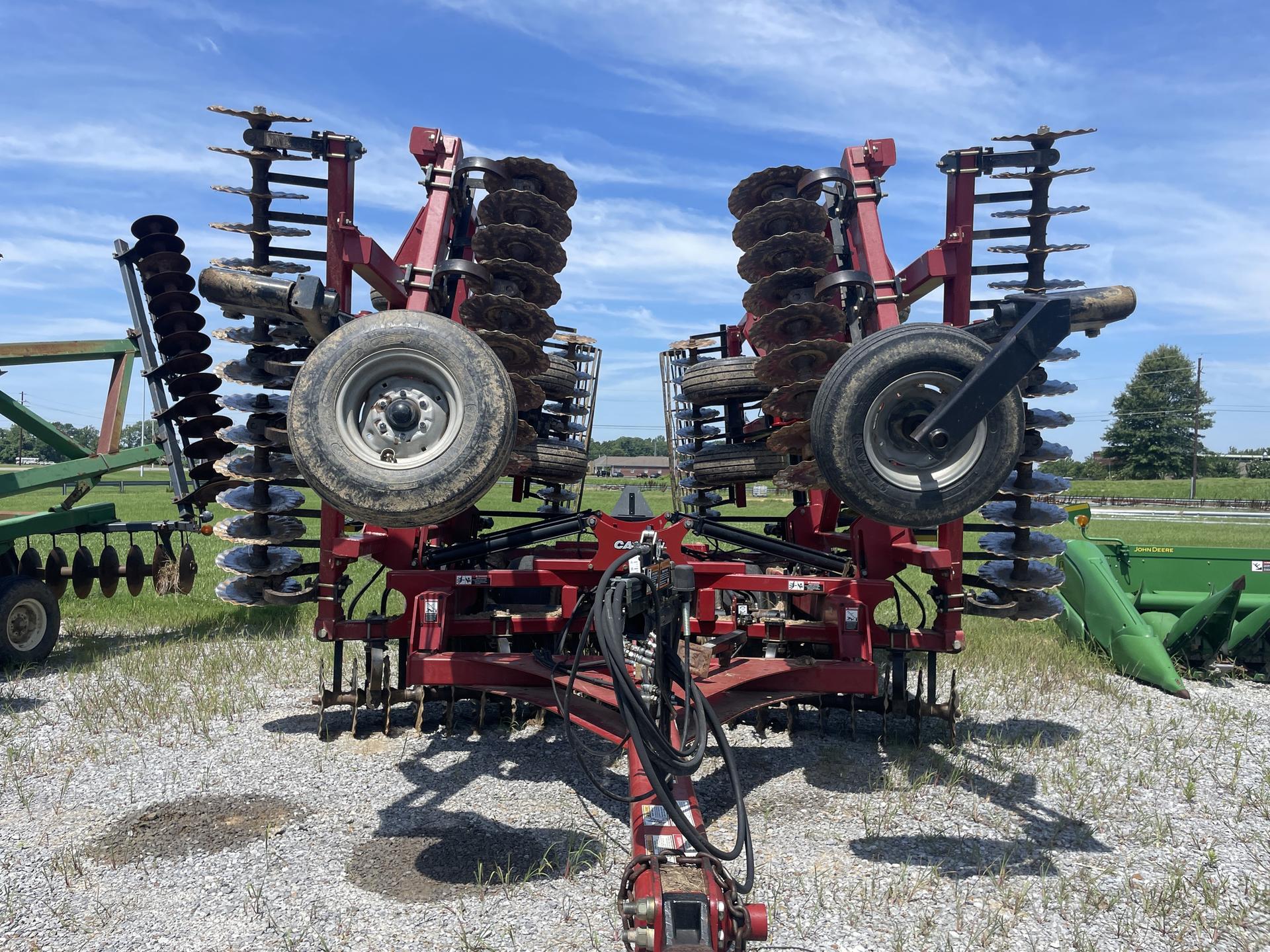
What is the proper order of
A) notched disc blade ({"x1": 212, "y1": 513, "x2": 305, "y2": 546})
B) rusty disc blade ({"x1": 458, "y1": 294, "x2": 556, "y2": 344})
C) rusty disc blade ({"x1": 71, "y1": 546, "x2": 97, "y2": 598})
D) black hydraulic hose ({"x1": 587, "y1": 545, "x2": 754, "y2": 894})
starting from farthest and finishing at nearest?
rusty disc blade ({"x1": 71, "y1": 546, "x2": 97, "y2": 598}) < notched disc blade ({"x1": 212, "y1": 513, "x2": 305, "y2": 546}) < rusty disc blade ({"x1": 458, "y1": 294, "x2": 556, "y2": 344}) < black hydraulic hose ({"x1": 587, "y1": 545, "x2": 754, "y2": 894})

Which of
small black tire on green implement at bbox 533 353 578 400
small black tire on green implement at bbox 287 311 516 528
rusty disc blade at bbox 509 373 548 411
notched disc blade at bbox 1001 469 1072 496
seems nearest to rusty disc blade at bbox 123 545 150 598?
small black tire on green implement at bbox 533 353 578 400

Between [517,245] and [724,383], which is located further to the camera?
[724,383]

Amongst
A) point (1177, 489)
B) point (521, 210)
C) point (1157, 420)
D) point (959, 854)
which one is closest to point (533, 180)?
point (521, 210)

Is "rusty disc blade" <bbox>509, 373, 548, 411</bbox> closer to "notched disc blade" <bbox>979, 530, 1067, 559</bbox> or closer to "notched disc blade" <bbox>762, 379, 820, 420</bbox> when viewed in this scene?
"notched disc blade" <bbox>762, 379, 820, 420</bbox>

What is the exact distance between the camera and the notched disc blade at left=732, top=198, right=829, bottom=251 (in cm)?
568

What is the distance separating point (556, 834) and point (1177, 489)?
63.6 meters

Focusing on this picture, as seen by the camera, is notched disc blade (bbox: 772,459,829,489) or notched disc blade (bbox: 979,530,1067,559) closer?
notched disc blade (bbox: 772,459,829,489)

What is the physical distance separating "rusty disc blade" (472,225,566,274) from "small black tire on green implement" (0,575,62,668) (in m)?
4.84

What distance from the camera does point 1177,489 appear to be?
5691cm

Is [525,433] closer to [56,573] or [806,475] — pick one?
[806,475]

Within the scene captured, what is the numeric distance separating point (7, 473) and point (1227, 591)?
10275 mm

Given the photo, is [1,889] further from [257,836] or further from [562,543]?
[562,543]

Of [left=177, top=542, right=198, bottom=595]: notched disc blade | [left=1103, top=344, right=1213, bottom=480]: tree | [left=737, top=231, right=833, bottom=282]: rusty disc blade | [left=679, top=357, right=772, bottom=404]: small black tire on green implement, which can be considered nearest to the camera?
[left=737, top=231, right=833, bottom=282]: rusty disc blade

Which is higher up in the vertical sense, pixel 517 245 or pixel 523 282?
pixel 517 245
